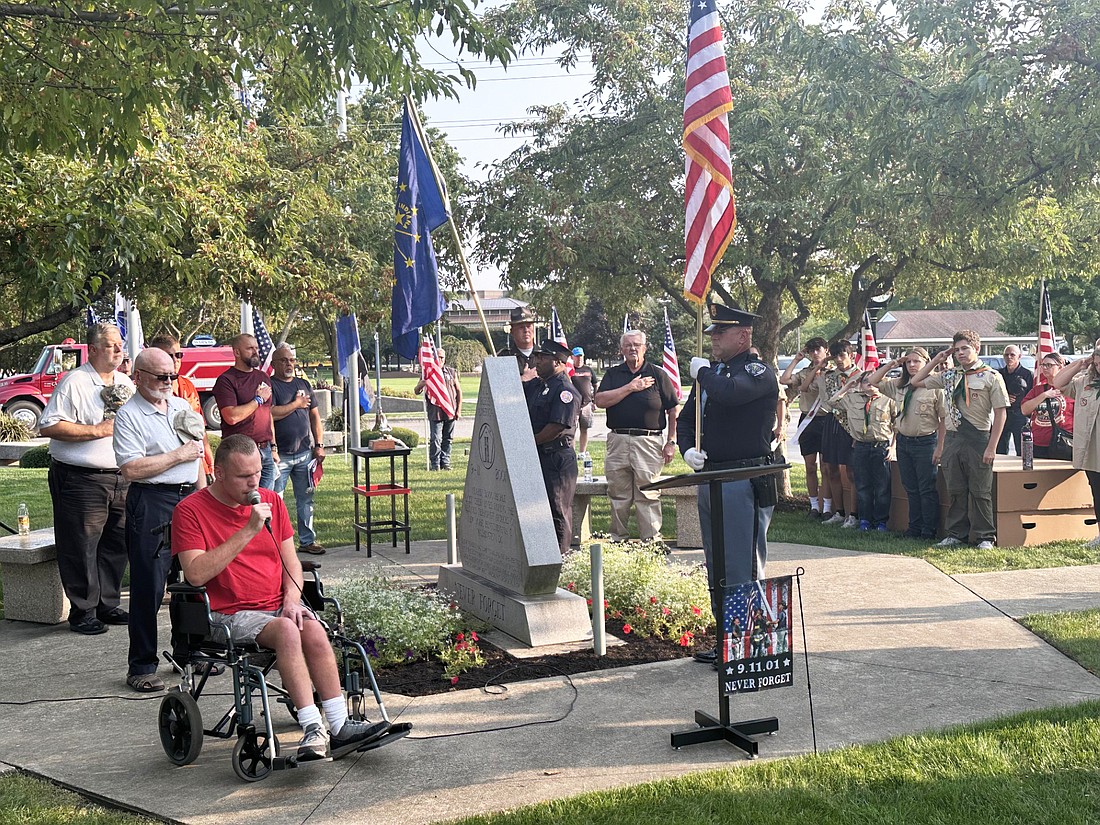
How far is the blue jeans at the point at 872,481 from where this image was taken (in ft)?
38.2

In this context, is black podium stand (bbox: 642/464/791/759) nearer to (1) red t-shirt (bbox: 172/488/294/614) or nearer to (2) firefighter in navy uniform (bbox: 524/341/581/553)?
(1) red t-shirt (bbox: 172/488/294/614)

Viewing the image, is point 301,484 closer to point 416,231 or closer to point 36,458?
point 416,231

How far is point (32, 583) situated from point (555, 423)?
169 inches

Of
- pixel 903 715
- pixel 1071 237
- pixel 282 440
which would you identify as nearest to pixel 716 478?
pixel 903 715

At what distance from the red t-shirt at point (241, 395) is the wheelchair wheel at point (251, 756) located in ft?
15.5

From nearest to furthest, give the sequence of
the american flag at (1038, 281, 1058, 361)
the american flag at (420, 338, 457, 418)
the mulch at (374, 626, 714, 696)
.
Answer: the mulch at (374, 626, 714, 696) → the american flag at (1038, 281, 1058, 361) → the american flag at (420, 338, 457, 418)

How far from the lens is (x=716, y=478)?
5078mm

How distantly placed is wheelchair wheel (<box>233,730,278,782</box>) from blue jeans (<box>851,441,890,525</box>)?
27.1 feet

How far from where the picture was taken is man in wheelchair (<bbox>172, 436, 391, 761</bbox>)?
198 inches

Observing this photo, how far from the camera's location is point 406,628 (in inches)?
271

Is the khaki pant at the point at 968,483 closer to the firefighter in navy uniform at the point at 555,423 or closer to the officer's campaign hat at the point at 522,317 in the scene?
the firefighter in navy uniform at the point at 555,423

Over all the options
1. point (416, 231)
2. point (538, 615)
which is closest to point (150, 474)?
point (538, 615)

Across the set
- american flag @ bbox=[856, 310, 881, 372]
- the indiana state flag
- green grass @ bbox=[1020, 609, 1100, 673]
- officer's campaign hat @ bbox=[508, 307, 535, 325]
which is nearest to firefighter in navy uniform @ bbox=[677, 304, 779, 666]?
green grass @ bbox=[1020, 609, 1100, 673]

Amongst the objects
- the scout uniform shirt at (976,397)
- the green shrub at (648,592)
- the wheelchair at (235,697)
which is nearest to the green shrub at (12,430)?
the green shrub at (648,592)
